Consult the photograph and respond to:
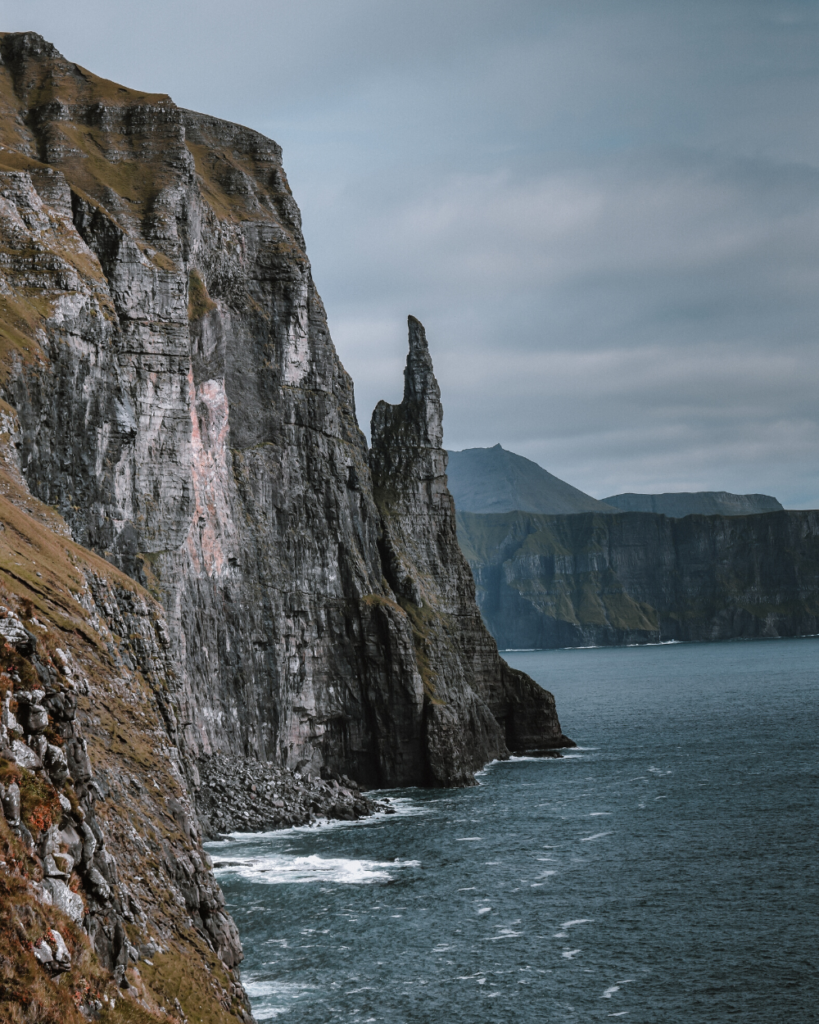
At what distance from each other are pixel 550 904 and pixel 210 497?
53784 mm

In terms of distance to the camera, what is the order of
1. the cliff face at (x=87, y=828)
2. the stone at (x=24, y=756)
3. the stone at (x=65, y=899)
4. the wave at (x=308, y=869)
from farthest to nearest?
the wave at (x=308, y=869) < the stone at (x=24, y=756) < the stone at (x=65, y=899) < the cliff face at (x=87, y=828)

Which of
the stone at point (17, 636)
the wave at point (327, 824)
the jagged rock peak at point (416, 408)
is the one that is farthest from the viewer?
the jagged rock peak at point (416, 408)

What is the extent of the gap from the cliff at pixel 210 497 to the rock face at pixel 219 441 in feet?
0.95

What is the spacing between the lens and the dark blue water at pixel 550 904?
168ft

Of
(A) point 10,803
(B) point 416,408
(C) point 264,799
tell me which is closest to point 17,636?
(A) point 10,803

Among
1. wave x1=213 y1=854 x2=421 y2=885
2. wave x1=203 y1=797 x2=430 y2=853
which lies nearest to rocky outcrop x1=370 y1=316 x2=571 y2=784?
wave x1=203 y1=797 x2=430 y2=853

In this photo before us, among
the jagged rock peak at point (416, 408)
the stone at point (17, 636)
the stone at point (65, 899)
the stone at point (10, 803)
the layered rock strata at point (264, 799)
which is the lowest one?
the layered rock strata at point (264, 799)

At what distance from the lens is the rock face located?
3366 inches

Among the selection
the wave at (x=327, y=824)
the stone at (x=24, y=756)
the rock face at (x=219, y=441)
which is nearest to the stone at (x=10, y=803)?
the stone at (x=24, y=756)

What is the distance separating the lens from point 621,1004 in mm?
50125

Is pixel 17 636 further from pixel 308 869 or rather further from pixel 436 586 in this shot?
pixel 436 586

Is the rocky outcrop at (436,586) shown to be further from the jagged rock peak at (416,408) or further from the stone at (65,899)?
the stone at (65,899)

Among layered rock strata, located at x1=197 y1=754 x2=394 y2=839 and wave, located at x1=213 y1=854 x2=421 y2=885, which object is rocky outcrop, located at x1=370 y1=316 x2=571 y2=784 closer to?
layered rock strata, located at x1=197 y1=754 x2=394 y2=839

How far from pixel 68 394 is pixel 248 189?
53385 millimetres
